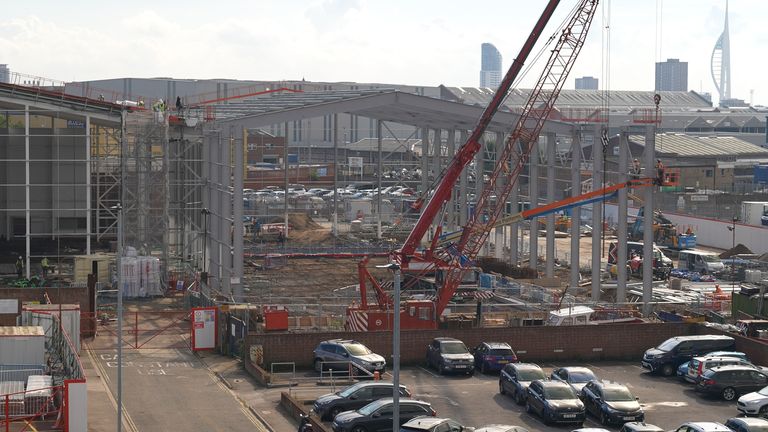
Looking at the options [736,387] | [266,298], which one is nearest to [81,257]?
[266,298]

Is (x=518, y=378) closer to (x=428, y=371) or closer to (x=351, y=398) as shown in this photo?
(x=428, y=371)

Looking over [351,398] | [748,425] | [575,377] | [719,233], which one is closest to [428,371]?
[575,377]

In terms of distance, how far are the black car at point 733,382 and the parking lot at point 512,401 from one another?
0.95 feet

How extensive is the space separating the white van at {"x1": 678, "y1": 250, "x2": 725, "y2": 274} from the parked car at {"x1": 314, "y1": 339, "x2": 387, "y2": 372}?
3170 centimetres

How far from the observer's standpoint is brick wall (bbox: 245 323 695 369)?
1362 inches

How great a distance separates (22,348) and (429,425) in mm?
11148

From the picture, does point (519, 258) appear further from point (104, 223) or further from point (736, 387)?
point (736, 387)

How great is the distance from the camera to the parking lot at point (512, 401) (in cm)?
2877

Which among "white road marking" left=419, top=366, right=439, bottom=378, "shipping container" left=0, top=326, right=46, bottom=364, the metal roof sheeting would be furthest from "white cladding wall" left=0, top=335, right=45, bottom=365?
the metal roof sheeting

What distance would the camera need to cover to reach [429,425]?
81.6ft

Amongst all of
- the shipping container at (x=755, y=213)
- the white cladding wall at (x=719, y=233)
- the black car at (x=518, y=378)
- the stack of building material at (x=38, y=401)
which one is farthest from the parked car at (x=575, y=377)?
the shipping container at (x=755, y=213)

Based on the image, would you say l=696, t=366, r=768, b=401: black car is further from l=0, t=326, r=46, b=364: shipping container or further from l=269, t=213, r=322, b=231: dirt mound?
l=269, t=213, r=322, b=231: dirt mound

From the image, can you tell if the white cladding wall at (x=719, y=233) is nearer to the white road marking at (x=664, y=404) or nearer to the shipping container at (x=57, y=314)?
the white road marking at (x=664, y=404)

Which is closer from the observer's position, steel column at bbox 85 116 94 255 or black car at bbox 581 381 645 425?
black car at bbox 581 381 645 425
